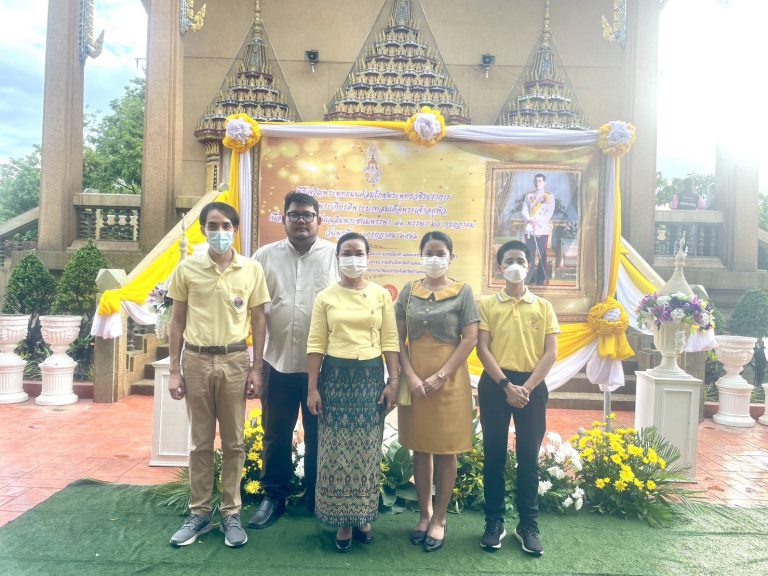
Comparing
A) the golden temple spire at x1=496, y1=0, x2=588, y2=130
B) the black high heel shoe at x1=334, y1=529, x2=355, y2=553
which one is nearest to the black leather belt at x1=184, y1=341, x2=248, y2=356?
the black high heel shoe at x1=334, y1=529, x2=355, y2=553

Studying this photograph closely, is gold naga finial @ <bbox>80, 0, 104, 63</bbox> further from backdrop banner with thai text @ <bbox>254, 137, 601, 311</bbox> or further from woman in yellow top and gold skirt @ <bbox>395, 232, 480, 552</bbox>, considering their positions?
woman in yellow top and gold skirt @ <bbox>395, 232, 480, 552</bbox>

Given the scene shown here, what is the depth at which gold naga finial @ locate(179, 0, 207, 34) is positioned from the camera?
9.32 m

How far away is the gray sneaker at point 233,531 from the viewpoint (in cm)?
295

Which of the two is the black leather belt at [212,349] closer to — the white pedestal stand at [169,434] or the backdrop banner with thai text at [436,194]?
the white pedestal stand at [169,434]

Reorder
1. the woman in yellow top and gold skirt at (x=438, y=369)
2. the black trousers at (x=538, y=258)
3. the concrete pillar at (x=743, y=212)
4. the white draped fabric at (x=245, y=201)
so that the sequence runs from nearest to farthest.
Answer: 1. the woman in yellow top and gold skirt at (x=438, y=369)
2. the white draped fabric at (x=245, y=201)
3. the black trousers at (x=538, y=258)
4. the concrete pillar at (x=743, y=212)

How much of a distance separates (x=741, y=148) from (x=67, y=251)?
10878mm

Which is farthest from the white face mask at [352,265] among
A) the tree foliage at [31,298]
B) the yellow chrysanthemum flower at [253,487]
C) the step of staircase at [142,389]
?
the tree foliage at [31,298]

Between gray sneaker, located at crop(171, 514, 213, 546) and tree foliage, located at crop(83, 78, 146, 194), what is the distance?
54.7ft

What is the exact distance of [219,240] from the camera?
116 inches

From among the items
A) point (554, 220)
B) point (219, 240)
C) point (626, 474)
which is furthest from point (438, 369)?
point (554, 220)

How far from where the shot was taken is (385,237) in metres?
4.62

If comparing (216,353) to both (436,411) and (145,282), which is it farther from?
(145,282)

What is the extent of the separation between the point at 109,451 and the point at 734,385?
254 inches

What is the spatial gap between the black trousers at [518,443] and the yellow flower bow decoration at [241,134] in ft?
9.00
